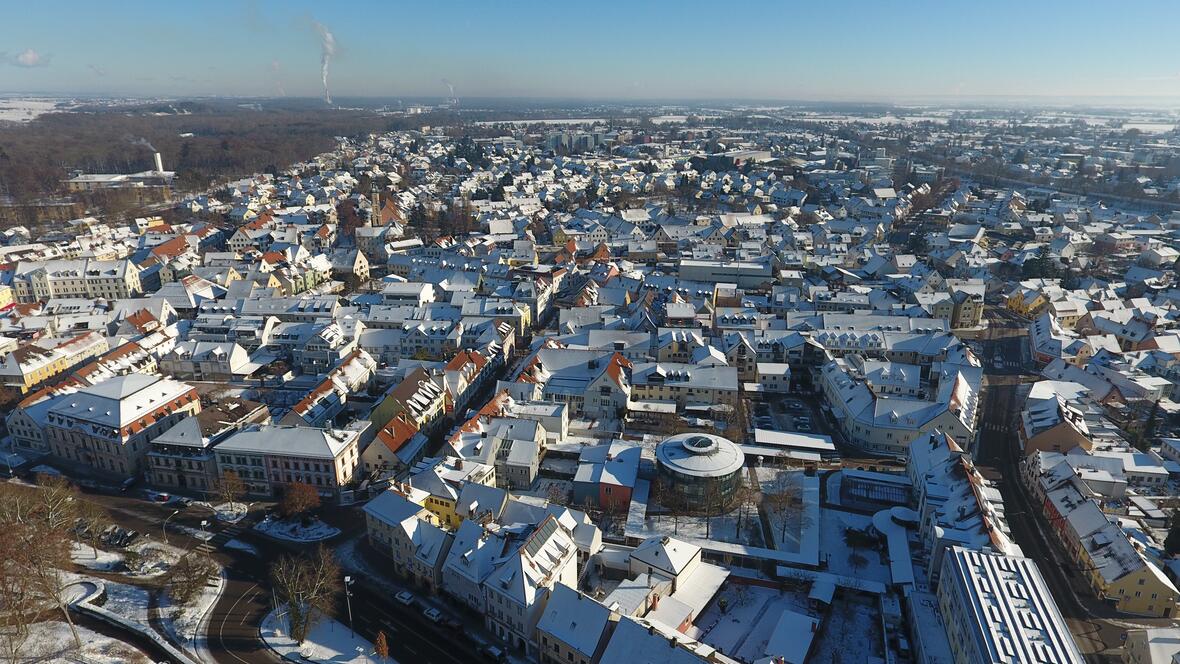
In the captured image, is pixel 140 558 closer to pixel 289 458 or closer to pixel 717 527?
pixel 289 458

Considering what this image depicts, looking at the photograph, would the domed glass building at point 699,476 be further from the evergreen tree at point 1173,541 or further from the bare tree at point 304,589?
the evergreen tree at point 1173,541

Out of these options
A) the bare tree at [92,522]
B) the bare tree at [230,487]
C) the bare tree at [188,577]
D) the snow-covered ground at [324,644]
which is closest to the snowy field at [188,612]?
the bare tree at [188,577]

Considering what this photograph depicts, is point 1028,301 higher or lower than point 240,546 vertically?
higher

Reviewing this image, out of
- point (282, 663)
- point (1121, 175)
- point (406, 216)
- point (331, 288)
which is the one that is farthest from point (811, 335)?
point (1121, 175)

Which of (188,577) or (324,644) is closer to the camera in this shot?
(324,644)

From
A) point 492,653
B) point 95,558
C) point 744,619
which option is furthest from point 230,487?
point 744,619

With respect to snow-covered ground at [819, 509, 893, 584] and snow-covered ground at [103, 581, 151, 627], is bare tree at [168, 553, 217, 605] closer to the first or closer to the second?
snow-covered ground at [103, 581, 151, 627]

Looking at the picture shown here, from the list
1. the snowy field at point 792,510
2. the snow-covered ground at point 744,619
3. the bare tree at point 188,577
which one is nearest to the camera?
the snow-covered ground at point 744,619

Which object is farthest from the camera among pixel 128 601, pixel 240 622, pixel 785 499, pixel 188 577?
pixel 785 499
